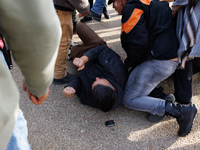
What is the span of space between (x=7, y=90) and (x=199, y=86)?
98.0 inches

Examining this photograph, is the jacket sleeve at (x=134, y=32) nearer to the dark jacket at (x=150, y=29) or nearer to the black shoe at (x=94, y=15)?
the dark jacket at (x=150, y=29)

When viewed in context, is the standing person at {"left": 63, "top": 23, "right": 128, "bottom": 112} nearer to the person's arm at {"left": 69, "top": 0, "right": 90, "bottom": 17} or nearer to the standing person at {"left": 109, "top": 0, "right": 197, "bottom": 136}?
the standing person at {"left": 109, "top": 0, "right": 197, "bottom": 136}

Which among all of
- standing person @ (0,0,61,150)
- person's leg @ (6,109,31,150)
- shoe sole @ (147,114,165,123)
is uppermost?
standing person @ (0,0,61,150)

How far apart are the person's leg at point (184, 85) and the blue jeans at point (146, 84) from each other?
8.6 inches

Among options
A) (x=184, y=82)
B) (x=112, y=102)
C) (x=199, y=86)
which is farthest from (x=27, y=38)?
(x=199, y=86)

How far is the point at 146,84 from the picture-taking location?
213 centimetres

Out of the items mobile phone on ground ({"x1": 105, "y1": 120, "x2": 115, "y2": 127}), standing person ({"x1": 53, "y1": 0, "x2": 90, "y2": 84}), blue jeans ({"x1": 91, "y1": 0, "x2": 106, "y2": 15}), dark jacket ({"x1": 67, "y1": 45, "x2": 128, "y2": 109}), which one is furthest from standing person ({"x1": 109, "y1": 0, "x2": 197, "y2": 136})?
blue jeans ({"x1": 91, "y1": 0, "x2": 106, "y2": 15})

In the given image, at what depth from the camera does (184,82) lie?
2236 mm

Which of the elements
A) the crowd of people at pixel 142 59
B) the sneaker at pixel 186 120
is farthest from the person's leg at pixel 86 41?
the sneaker at pixel 186 120

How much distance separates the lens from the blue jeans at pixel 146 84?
2.05 meters

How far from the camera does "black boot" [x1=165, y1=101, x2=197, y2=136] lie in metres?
1.98

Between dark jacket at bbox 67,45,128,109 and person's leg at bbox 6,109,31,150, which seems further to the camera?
dark jacket at bbox 67,45,128,109

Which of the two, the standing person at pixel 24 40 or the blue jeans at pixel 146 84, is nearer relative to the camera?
the standing person at pixel 24 40

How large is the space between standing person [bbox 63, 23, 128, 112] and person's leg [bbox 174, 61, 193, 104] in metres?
0.62
